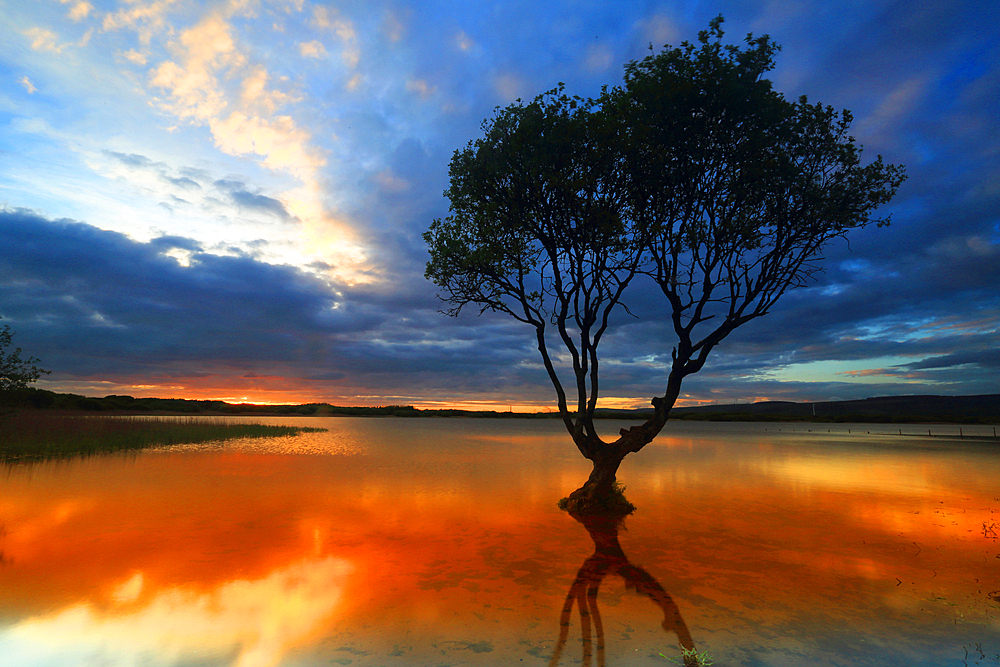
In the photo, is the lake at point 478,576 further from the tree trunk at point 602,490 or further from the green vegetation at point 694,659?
the tree trunk at point 602,490

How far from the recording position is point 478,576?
36.9 feet

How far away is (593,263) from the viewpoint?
61.4 feet

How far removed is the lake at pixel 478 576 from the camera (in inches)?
296

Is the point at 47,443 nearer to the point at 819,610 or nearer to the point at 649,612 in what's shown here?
the point at 649,612

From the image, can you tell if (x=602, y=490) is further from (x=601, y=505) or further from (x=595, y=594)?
(x=595, y=594)

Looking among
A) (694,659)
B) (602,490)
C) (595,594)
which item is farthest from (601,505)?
(694,659)

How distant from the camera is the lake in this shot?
24.7 feet

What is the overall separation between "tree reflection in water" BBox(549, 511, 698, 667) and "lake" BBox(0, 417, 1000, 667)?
0.06 metres

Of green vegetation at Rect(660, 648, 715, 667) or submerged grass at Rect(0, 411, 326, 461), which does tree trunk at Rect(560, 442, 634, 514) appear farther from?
submerged grass at Rect(0, 411, 326, 461)

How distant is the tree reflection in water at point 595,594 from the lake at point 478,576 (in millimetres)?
63

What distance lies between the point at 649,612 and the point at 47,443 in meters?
43.2

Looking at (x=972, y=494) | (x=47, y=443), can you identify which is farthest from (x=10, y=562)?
(x=972, y=494)

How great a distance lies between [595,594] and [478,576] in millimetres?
2858

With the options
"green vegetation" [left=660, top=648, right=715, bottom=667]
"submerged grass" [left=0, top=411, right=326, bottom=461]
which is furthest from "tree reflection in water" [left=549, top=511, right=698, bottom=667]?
"submerged grass" [left=0, top=411, right=326, bottom=461]
